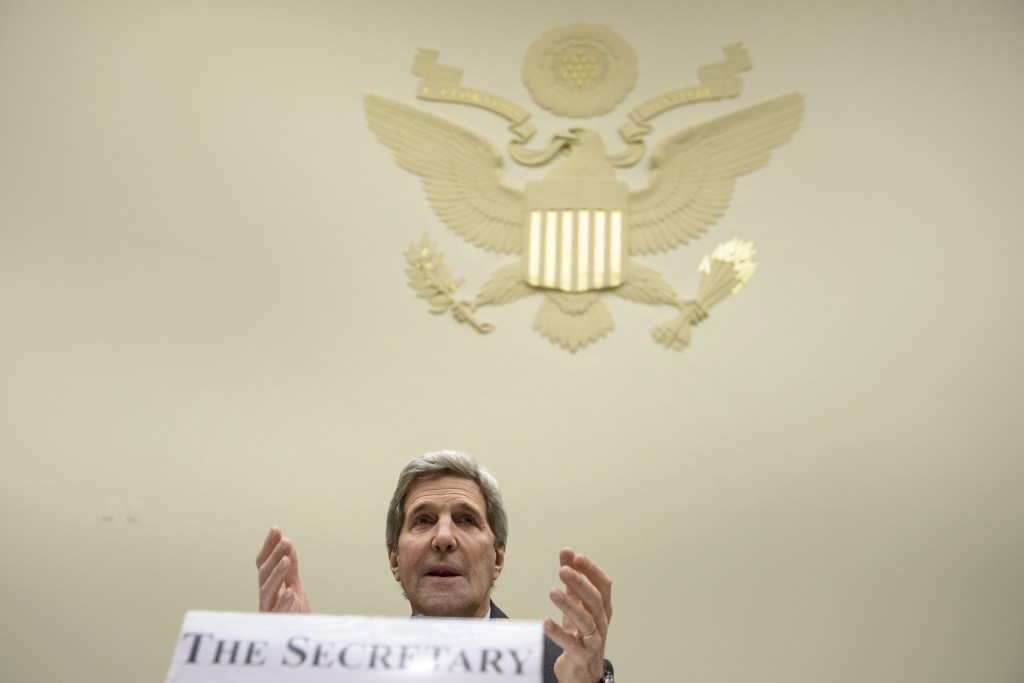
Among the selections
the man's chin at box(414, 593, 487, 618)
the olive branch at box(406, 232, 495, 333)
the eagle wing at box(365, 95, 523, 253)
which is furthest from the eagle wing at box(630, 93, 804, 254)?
the man's chin at box(414, 593, 487, 618)

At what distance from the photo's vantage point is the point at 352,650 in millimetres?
1233

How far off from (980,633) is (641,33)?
3.00 meters

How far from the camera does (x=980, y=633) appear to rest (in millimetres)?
4023

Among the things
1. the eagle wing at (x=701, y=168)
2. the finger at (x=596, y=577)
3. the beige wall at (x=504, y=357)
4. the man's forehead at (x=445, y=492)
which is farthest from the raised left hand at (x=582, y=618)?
the eagle wing at (x=701, y=168)

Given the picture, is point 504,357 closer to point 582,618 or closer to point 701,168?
point 701,168

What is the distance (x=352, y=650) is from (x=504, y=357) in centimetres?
323

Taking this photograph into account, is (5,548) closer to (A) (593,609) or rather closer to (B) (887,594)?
(A) (593,609)

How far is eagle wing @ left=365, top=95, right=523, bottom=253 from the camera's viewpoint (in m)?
4.60

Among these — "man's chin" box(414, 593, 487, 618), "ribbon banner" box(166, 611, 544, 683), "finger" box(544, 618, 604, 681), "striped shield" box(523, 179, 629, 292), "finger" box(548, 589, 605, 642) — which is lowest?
"man's chin" box(414, 593, 487, 618)

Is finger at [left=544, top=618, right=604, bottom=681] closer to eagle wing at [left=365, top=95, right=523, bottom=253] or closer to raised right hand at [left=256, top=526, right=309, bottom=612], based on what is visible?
raised right hand at [left=256, top=526, right=309, bottom=612]

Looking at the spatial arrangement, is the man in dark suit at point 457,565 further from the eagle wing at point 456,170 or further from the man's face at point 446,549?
the eagle wing at point 456,170

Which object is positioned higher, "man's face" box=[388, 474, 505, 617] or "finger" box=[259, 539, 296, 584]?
"finger" box=[259, 539, 296, 584]

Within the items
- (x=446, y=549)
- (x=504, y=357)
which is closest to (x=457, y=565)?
(x=446, y=549)

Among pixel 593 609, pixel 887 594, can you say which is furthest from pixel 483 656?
pixel 887 594
